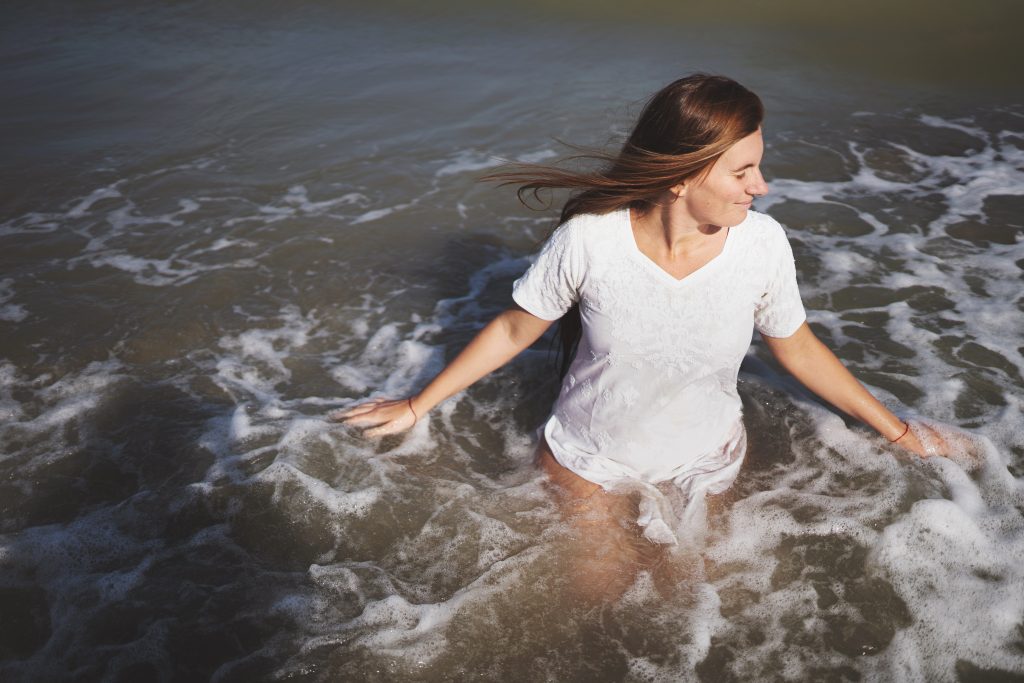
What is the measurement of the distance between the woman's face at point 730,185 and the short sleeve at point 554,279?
457 mm

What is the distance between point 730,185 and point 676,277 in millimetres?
402

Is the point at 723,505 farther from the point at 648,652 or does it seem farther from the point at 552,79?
the point at 552,79

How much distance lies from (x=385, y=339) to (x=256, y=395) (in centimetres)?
93

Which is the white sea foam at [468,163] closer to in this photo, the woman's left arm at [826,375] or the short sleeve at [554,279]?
the short sleeve at [554,279]

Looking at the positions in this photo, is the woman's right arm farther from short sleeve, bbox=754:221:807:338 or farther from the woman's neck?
short sleeve, bbox=754:221:807:338

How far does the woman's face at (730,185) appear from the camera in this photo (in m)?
2.63

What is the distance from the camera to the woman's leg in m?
3.14

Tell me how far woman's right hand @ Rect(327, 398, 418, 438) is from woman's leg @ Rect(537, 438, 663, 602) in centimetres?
77

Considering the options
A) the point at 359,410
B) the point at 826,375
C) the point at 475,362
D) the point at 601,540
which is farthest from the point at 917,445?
the point at 359,410

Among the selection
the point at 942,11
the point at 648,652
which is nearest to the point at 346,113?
the point at 648,652

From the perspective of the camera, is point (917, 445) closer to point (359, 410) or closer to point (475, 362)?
point (475, 362)

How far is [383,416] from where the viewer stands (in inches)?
147

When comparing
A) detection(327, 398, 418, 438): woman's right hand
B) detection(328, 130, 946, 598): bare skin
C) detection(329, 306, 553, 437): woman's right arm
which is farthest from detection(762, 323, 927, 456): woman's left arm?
detection(327, 398, 418, 438): woman's right hand

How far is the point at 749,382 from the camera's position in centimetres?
448
